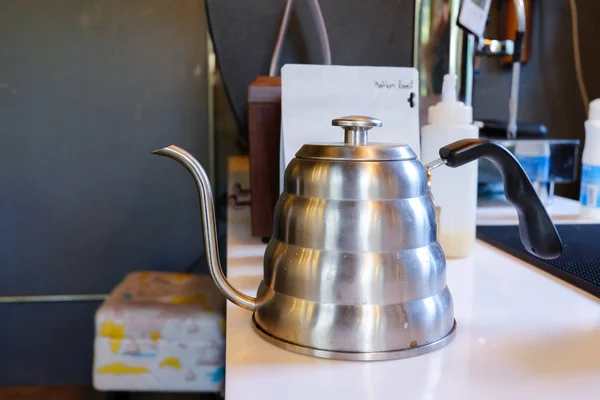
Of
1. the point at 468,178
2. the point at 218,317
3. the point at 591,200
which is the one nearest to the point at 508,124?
the point at 591,200

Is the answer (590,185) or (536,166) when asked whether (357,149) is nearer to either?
(590,185)

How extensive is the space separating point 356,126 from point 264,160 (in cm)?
32

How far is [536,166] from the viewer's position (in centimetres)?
107

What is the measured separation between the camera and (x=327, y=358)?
41cm

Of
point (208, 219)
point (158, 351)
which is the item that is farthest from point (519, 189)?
point (158, 351)

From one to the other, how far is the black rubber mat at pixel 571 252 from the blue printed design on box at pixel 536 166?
201 mm

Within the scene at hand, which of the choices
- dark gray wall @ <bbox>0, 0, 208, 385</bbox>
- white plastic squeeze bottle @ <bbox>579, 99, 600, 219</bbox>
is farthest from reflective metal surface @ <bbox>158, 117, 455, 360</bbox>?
dark gray wall @ <bbox>0, 0, 208, 385</bbox>

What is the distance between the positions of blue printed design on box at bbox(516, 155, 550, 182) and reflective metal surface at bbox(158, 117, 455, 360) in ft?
2.26

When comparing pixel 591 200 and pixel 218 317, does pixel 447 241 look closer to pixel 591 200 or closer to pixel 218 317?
pixel 591 200

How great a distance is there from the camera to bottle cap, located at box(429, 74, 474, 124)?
2.32 feet

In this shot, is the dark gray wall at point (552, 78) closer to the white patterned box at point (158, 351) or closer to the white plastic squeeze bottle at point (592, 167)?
the white plastic squeeze bottle at point (592, 167)

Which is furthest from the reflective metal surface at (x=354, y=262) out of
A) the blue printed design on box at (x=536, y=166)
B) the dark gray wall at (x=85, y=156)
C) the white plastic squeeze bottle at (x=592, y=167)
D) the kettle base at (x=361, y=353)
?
the dark gray wall at (x=85, y=156)

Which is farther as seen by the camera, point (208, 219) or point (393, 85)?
point (393, 85)

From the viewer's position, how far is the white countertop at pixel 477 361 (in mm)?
367
